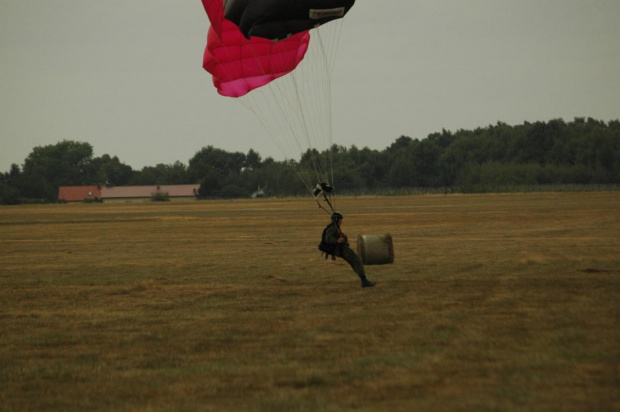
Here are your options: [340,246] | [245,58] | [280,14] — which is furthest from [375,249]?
[245,58]

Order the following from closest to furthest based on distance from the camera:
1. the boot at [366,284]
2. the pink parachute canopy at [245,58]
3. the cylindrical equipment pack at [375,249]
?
the boot at [366,284], the cylindrical equipment pack at [375,249], the pink parachute canopy at [245,58]

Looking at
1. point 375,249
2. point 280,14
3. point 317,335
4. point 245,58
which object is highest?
point 280,14

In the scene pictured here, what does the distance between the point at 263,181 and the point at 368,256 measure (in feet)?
566

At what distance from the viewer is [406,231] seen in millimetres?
33312

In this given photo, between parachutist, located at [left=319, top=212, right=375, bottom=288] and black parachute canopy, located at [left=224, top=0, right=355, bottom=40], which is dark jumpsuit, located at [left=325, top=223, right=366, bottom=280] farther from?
black parachute canopy, located at [left=224, top=0, right=355, bottom=40]

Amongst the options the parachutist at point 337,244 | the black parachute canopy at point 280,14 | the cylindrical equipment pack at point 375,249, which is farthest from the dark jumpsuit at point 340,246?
the black parachute canopy at point 280,14

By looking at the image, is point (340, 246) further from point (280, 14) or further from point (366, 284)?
point (280, 14)

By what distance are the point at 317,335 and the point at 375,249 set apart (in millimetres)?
5562

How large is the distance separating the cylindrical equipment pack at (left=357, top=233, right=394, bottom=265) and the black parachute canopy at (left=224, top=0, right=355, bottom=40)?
14.4 ft

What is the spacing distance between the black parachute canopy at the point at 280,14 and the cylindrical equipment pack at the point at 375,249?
439 cm

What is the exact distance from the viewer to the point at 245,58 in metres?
18.3

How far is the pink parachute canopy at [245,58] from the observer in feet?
58.3

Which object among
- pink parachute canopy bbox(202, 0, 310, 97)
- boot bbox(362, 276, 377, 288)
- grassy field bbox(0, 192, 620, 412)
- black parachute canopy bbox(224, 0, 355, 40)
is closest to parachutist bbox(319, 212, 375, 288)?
boot bbox(362, 276, 377, 288)

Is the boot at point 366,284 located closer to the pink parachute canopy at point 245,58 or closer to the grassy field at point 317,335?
the grassy field at point 317,335
